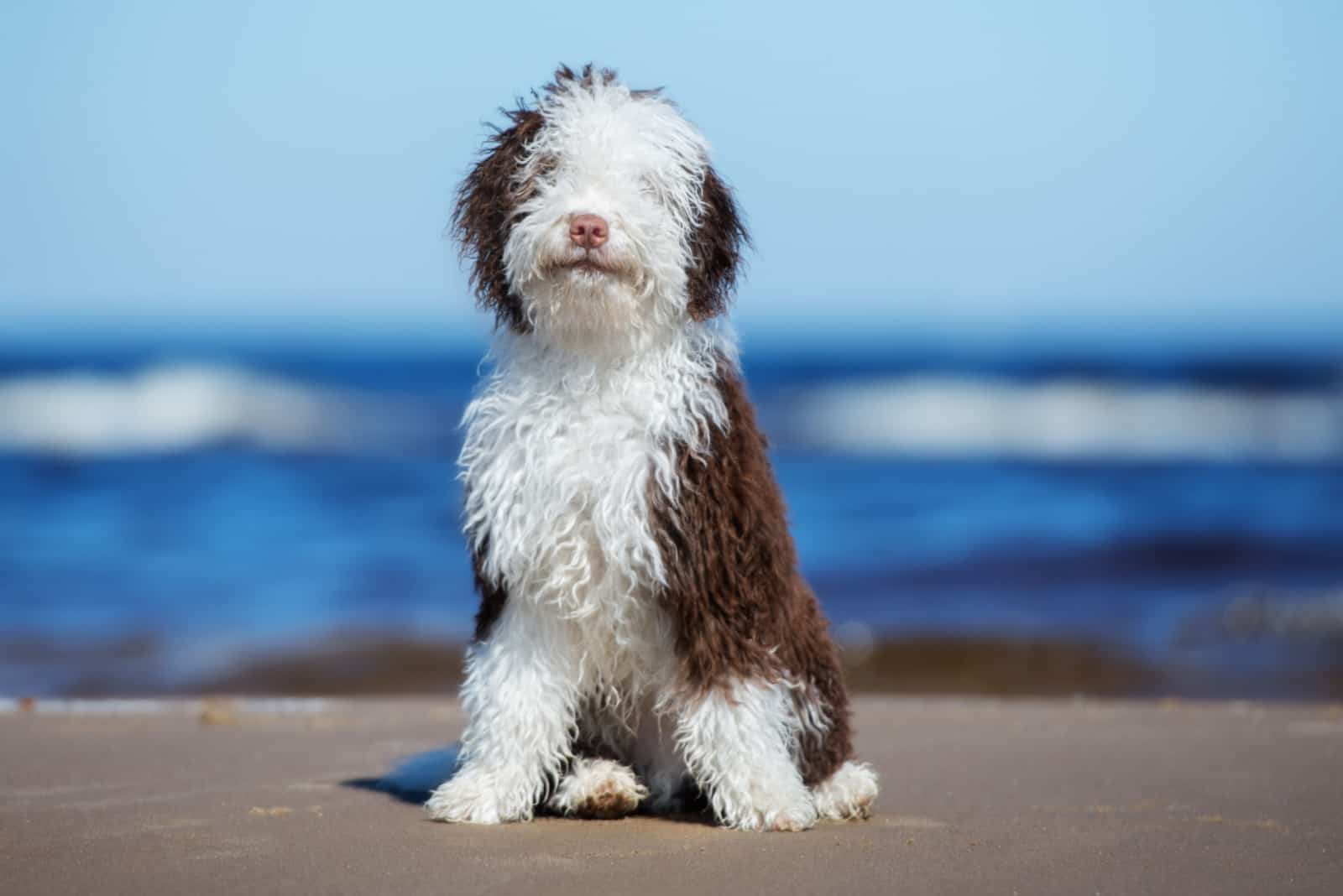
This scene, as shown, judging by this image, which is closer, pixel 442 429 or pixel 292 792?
pixel 292 792

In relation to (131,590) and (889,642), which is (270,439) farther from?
(889,642)

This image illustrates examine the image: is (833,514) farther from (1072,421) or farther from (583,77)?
(1072,421)

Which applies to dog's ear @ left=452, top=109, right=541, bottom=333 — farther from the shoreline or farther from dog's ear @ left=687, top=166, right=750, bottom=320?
the shoreline

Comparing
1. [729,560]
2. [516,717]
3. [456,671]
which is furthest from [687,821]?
[456,671]

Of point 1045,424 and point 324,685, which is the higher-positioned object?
point 1045,424

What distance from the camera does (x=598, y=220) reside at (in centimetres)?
423

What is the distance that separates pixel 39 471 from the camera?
1969cm

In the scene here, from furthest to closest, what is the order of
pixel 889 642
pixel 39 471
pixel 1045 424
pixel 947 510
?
pixel 1045 424
pixel 39 471
pixel 947 510
pixel 889 642

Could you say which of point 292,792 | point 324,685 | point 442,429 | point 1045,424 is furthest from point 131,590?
point 1045,424

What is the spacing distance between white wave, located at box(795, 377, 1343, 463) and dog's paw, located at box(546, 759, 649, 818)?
65.8 ft

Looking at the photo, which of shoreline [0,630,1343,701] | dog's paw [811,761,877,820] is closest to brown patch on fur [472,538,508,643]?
dog's paw [811,761,877,820]

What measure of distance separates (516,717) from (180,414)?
81.4ft

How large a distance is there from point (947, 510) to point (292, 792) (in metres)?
12.5

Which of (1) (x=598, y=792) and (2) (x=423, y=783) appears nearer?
(1) (x=598, y=792)
